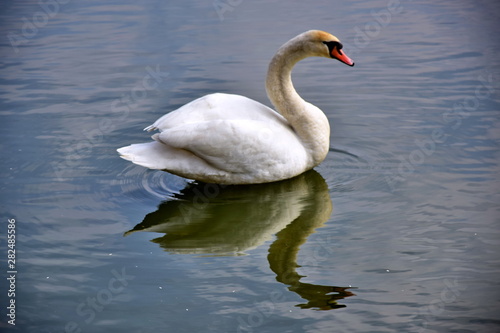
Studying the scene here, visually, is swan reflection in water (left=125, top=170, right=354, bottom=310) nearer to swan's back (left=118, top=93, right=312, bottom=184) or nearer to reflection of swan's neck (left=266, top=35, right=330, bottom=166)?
swan's back (left=118, top=93, right=312, bottom=184)

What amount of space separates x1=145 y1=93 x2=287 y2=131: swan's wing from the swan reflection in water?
2.16 feet

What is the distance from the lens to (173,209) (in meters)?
6.99

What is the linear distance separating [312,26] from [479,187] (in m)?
5.23

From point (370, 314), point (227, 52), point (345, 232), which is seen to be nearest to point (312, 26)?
point (227, 52)

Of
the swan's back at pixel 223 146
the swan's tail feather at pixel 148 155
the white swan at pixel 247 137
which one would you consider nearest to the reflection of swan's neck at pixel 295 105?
the white swan at pixel 247 137

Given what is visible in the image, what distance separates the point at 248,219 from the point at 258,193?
0.52m

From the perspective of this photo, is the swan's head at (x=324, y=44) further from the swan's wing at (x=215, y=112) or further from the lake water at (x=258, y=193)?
the lake water at (x=258, y=193)

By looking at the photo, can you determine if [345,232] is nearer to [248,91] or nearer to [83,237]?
[83,237]

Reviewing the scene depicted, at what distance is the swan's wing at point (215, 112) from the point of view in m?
7.07

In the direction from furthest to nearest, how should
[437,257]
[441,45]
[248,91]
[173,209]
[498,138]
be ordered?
[441,45] < [248,91] < [498,138] < [173,209] < [437,257]

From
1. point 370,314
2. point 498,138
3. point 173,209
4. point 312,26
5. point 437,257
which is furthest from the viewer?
point 312,26

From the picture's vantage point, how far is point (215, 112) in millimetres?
7090

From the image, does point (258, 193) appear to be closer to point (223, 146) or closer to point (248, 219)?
point (248, 219)

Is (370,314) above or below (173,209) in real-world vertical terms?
above
